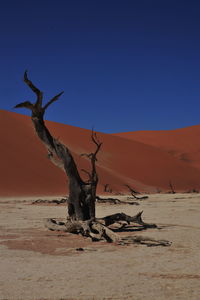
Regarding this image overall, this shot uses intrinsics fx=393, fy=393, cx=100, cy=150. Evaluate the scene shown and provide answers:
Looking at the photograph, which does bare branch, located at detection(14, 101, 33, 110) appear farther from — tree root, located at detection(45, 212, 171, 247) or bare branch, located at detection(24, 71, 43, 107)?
tree root, located at detection(45, 212, 171, 247)

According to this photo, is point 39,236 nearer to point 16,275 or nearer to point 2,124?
point 16,275

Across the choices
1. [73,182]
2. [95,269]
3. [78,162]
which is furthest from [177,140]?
[95,269]

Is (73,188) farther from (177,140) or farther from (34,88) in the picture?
(177,140)

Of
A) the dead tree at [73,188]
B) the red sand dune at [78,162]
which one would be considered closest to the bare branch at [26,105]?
the dead tree at [73,188]

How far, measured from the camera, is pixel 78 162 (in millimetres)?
38250

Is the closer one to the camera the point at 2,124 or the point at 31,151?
the point at 31,151

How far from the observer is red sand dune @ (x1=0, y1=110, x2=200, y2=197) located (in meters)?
31.0

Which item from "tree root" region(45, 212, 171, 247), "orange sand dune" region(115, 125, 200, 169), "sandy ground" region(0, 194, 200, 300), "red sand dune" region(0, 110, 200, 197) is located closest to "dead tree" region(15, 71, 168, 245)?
"tree root" region(45, 212, 171, 247)

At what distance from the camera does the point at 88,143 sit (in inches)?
2005

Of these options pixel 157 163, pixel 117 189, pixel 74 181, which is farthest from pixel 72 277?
pixel 157 163

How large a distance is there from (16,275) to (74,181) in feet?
15.9

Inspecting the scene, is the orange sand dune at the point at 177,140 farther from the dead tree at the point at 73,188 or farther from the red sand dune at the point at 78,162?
the dead tree at the point at 73,188

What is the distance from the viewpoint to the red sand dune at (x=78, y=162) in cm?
3100

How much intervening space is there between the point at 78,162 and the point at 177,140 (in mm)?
48137
